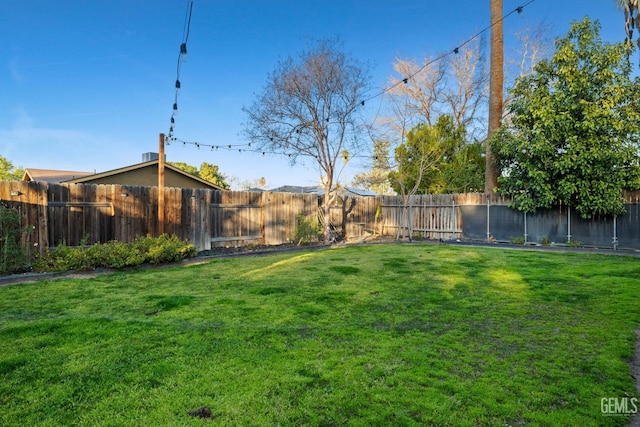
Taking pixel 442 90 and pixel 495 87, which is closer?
pixel 495 87

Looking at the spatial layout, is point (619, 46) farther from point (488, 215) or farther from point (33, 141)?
point (33, 141)

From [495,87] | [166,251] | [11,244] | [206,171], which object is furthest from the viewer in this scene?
[206,171]

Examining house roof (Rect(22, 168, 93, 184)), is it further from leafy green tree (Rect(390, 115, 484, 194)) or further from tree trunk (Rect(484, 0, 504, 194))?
tree trunk (Rect(484, 0, 504, 194))

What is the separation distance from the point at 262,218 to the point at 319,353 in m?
9.16

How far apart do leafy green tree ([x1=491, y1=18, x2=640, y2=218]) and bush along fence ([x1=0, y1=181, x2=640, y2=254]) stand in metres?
0.79

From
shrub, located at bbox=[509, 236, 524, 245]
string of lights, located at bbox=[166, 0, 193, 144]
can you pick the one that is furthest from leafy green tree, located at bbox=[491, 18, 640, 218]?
string of lights, located at bbox=[166, 0, 193, 144]

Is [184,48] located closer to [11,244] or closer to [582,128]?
[11,244]

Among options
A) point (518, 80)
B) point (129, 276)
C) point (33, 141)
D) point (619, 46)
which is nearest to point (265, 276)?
point (129, 276)

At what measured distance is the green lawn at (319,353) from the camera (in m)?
1.93

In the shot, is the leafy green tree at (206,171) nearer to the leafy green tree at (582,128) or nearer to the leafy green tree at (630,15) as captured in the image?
the leafy green tree at (582,128)

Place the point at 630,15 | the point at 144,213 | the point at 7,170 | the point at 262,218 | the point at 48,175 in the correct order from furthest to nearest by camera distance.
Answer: the point at 7,170
the point at 48,175
the point at 262,218
the point at 144,213
the point at 630,15

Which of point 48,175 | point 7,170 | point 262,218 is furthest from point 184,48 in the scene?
point 7,170

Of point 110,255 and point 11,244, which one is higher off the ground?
point 11,244

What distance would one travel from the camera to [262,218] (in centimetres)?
1162
